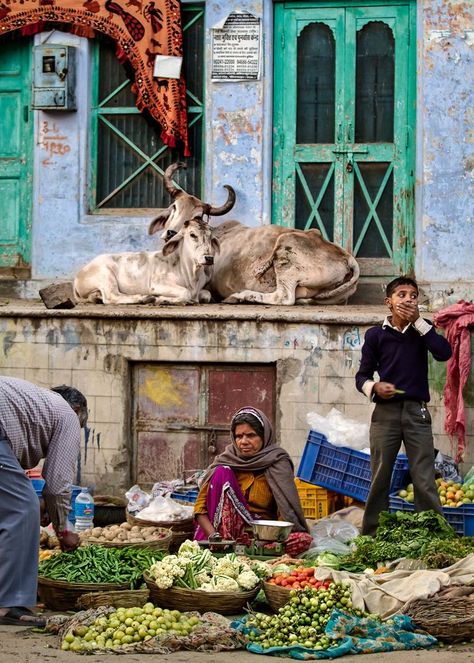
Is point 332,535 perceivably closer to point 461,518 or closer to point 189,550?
point 461,518

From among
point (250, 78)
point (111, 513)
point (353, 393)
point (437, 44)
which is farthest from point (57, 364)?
point (437, 44)

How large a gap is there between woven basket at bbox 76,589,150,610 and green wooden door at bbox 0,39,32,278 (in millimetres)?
7049

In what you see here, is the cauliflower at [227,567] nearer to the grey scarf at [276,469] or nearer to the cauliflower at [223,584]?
the cauliflower at [223,584]

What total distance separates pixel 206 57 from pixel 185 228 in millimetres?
1928

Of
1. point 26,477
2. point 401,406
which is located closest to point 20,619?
point 26,477

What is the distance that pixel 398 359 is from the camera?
386 inches

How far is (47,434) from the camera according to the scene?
7.87 metres

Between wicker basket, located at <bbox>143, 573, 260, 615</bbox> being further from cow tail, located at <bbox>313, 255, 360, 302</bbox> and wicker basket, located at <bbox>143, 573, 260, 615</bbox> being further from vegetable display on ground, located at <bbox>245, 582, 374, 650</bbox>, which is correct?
cow tail, located at <bbox>313, 255, 360, 302</bbox>

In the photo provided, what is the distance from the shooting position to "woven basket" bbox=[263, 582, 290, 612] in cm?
808

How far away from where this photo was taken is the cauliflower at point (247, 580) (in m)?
8.28

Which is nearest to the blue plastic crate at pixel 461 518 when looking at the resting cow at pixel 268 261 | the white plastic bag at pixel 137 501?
the white plastic bag at pixel 137 501

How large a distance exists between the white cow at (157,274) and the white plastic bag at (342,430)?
95.7 inches

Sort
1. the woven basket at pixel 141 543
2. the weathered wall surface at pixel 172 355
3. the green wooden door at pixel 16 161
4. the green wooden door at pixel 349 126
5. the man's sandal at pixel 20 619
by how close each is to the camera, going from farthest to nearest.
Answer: the green wooden door at pixel 16 161 < the green wooden door at pixel 349 126 < the weathered wall surface at pixel 172 355 < the woven basket at pixel 141 543 < the man's sandal at pixel 20 619

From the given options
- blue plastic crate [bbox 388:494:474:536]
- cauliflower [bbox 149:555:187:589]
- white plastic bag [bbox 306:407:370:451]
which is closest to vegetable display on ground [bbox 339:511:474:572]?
blue plastic crate [bbox 388:494:474:536]
